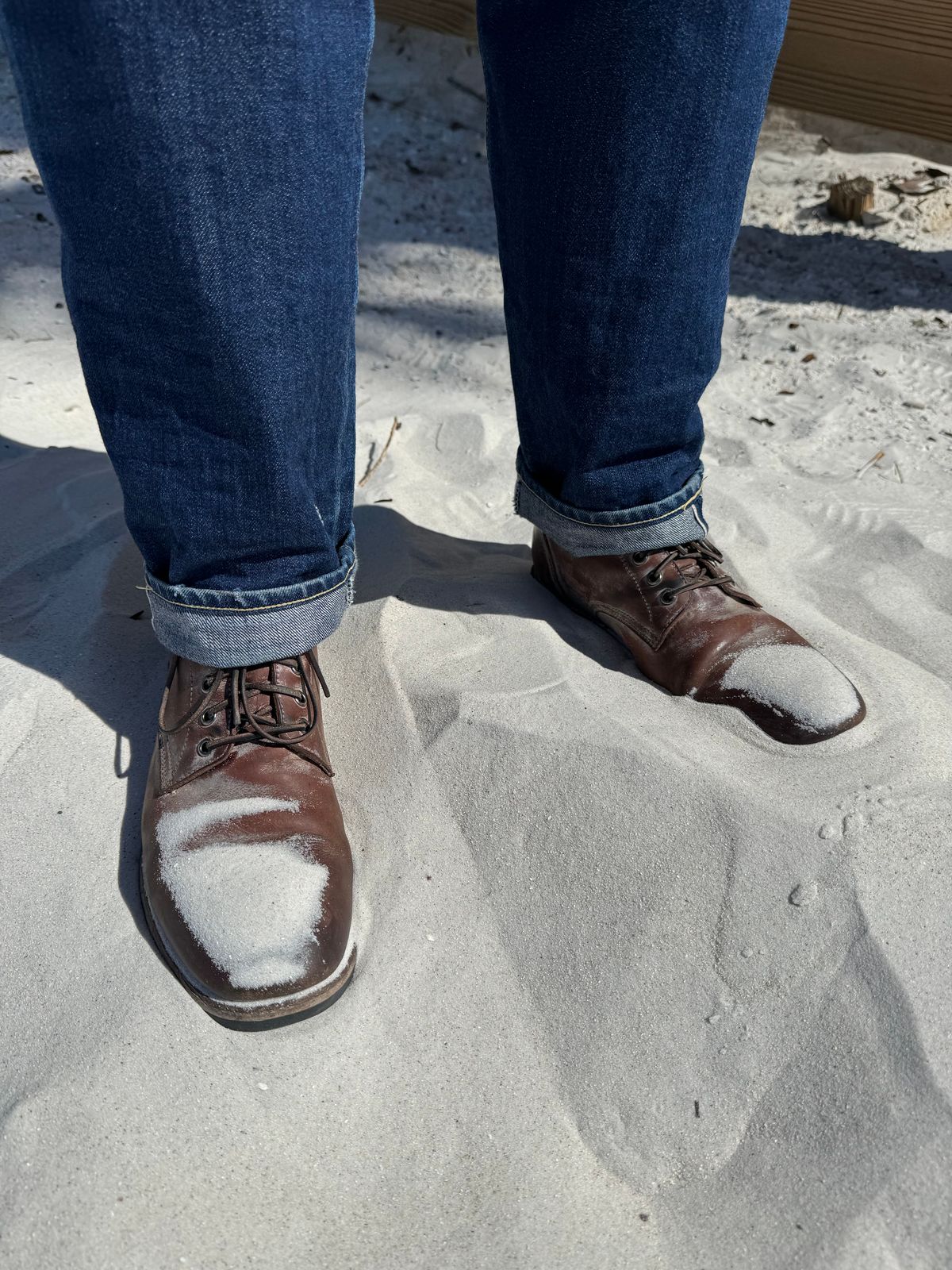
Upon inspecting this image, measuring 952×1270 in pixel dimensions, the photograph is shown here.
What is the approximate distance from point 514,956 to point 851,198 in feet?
8.51

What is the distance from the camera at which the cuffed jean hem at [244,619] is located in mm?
1060

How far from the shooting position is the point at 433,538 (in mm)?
1660

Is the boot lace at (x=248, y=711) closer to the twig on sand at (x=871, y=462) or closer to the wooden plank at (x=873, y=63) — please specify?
the twig on sand at (x=871, y=462)

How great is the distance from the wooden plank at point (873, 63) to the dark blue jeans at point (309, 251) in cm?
199

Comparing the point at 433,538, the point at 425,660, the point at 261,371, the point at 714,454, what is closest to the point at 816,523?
the point at 714,454

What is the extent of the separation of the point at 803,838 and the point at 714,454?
3.57ft

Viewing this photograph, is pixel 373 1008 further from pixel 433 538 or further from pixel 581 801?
pixel 433 538

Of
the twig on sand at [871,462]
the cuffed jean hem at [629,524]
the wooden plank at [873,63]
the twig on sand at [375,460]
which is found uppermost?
the wooden plank at [873,63]

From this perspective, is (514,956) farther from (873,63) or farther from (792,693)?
(873,63)

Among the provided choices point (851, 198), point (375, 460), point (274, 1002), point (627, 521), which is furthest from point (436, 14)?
point (274, 1002)

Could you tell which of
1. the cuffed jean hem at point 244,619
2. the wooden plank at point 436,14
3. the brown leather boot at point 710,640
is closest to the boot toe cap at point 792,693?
the brown leather boot at point 710,640

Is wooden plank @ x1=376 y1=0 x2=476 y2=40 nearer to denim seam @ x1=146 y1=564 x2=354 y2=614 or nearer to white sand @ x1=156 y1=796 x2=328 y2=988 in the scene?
denim seam @ x1=146 y1=564 x2=354 y2=614

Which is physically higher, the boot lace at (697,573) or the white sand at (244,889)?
the boot lace at (697,573)

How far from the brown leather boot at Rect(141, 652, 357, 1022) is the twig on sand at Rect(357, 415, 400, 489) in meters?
0.71
